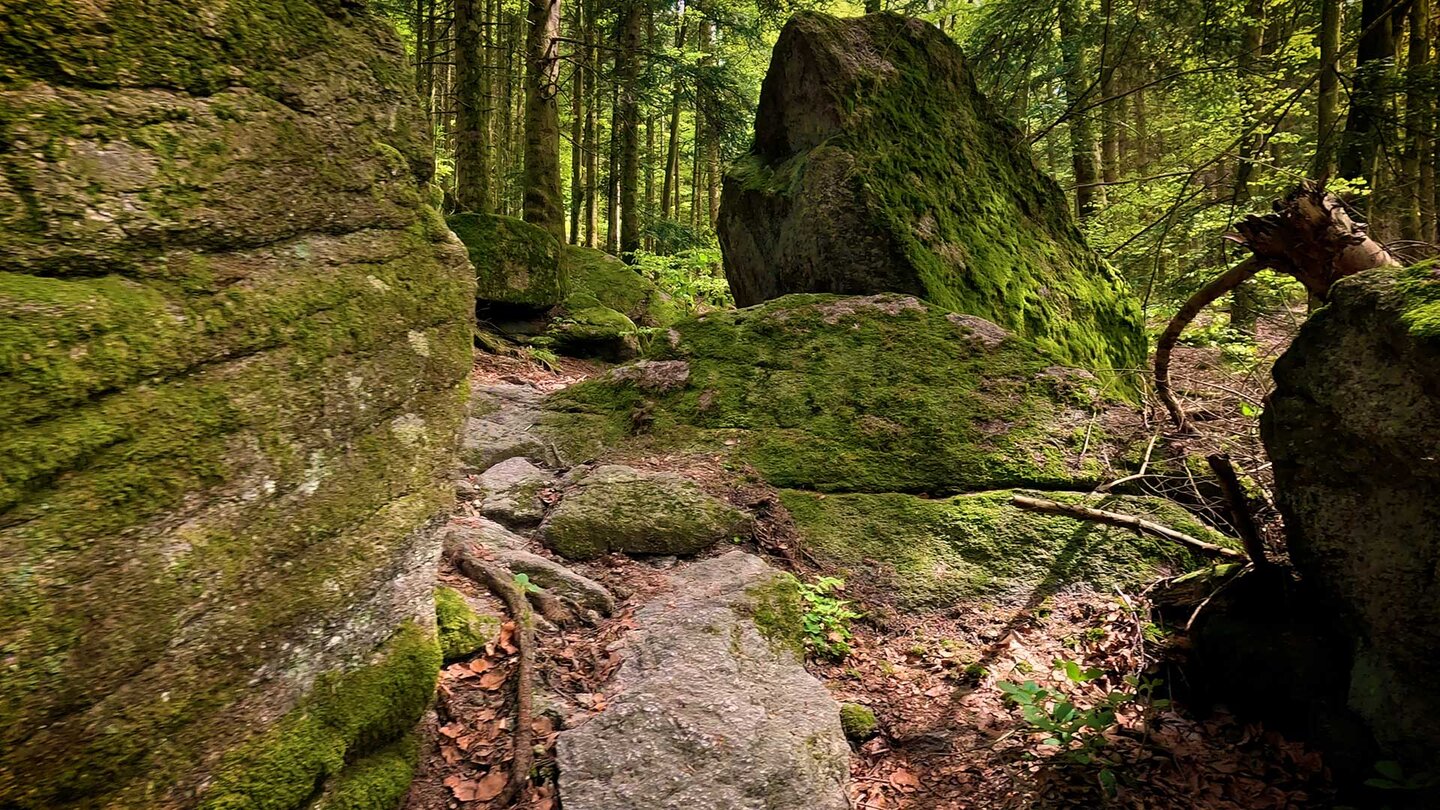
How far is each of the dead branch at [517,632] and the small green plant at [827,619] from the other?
5.02 ft

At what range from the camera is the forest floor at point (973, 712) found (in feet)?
9.34

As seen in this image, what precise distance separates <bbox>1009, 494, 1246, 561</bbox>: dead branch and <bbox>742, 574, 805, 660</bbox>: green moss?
4.96ft

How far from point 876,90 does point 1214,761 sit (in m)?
6.74

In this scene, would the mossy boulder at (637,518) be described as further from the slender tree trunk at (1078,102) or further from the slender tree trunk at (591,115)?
the slender tree trunk at (591,115)

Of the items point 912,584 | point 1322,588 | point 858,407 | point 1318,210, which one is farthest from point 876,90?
point 1322,588

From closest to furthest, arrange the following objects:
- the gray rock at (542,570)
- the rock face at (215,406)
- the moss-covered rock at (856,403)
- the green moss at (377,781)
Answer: the rock face at (215,406) < the green moss at (377,781) < the gray rock at (542,570) < the moss-covered rock at (856,403)

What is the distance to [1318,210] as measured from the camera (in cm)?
343

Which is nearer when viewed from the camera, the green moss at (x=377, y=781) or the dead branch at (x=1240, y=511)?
the green moss at (x=377, y=781)

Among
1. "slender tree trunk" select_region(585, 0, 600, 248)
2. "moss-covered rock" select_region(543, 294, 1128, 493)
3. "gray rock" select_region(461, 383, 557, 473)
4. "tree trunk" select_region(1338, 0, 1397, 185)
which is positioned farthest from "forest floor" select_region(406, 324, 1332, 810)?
"slender tree trunk" select_region(585, 0, 600, 248)

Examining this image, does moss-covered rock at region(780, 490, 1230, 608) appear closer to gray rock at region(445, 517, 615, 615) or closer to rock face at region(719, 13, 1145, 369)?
gray rock at region(445, 517, 615, 615)

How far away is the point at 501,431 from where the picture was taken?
5.64 meters

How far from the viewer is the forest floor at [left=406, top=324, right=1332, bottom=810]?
9.34ft

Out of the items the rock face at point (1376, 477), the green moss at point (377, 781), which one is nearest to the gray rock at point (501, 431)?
the green moss at point (377, 781)

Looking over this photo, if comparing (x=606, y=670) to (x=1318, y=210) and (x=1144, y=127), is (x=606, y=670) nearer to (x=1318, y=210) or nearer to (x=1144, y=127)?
(x=1318, y=210)
